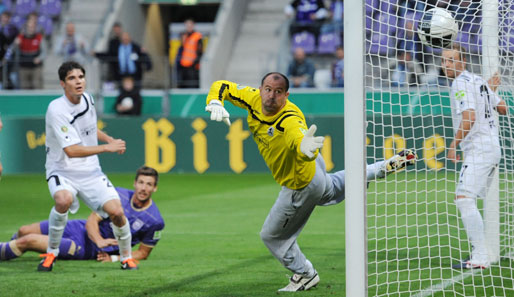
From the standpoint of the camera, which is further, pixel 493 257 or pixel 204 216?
pixel 204 216

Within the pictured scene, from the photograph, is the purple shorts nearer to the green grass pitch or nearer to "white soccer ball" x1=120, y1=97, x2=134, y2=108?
the green grass pitch

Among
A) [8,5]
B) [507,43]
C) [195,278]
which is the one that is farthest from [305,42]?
[195,278]

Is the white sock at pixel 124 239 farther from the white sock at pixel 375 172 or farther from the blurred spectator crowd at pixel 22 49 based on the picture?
the blurred spectator crowd at pixel 22 49

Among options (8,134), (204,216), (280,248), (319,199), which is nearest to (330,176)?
(319,199)

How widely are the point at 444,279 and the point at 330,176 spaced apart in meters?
1.45

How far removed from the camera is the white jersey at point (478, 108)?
8.37 m

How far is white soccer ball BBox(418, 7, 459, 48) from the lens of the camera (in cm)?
740

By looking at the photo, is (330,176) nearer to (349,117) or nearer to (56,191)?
(349,117)

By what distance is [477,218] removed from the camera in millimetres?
8383

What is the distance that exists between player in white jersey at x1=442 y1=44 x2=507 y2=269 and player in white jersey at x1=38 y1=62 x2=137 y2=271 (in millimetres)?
3285

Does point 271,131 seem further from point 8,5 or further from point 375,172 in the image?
point 8,5

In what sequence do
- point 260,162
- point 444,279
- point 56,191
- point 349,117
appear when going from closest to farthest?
point 349,117 < point 444,279 < point 56,191 < point 260,162

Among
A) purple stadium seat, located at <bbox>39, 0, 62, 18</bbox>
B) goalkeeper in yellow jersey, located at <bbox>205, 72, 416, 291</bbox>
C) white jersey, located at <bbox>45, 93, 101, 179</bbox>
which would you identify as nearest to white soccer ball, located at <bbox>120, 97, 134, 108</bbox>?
purple stadium seat, located at <bbox>39, 0, 62, 18</bbox>

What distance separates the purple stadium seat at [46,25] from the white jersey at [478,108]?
1884cm
